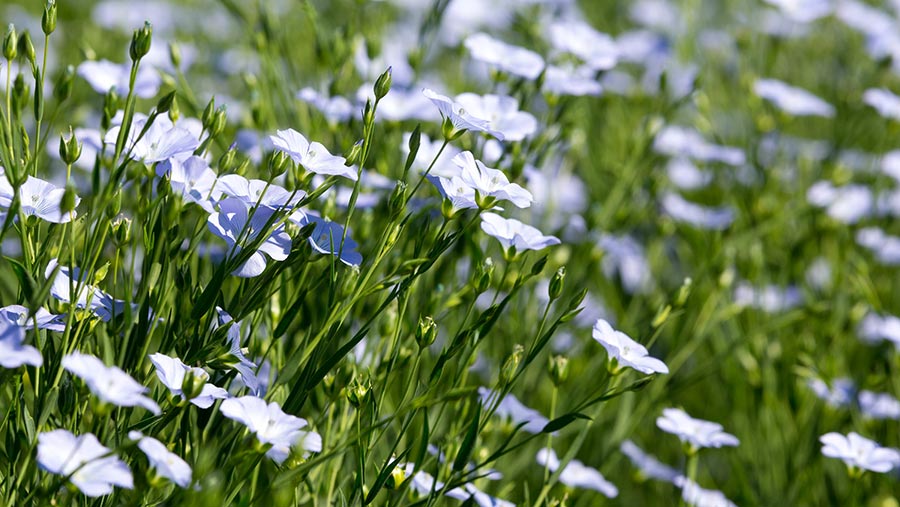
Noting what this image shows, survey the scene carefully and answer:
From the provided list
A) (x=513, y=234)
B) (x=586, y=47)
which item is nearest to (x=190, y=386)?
(x=513, y=234)

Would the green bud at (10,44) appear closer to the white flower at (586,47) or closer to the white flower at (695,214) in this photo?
the white flower at (586,47)

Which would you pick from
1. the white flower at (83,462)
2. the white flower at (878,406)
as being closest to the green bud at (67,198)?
the white flower at (83,462)

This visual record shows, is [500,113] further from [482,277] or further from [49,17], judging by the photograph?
[49,17]

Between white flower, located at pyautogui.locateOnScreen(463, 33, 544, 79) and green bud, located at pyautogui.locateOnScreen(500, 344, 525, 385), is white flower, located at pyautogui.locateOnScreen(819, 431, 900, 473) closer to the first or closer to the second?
green bud, located at pyautogui.locateOnScreen(500, 344, 525, 385)

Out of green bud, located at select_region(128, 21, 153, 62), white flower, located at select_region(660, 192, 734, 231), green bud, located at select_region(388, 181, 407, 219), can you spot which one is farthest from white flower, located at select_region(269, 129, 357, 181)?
white flower, located at select_region(660, 192, 734, 231)

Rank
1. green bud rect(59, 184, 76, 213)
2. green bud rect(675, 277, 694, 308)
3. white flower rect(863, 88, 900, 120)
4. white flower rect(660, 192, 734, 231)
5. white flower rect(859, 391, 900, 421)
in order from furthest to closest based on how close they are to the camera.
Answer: white flower rect(660, 192, 734, 231)
white flower rect(863, 88, 900, 120)
white flower rect(859, 391, 900, 421)
green bud rect(675, 277, 694, 308)
green bud rect(59, 184, 76, 213)
